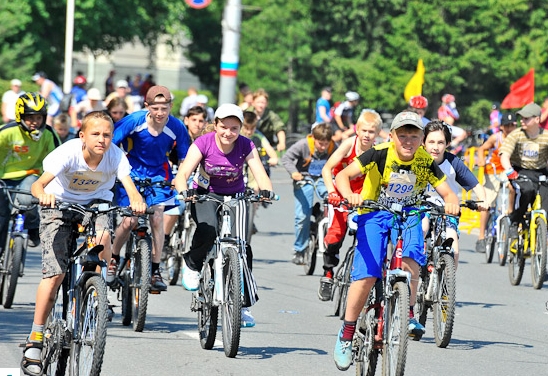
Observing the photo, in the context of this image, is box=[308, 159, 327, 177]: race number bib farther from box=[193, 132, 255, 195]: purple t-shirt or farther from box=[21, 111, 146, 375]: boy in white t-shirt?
box=[21, 111, 146, 375]: boy in white t-shirt

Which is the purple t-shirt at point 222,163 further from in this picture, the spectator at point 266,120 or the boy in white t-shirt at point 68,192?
the spectator at point 266,120

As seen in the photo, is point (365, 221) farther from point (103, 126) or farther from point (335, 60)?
point (335, 60)

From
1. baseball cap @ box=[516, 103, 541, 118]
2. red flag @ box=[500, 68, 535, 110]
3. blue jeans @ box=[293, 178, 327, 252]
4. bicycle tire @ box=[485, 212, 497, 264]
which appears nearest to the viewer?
baseball cap @ box=[516, 103, 541, 118]

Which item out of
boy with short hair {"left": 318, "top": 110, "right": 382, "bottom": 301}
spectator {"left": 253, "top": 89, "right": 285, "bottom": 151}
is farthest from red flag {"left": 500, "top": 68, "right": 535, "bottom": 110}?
boy with short hair {"left": 318, "top": 110, "right": 382, "bottom": 301}

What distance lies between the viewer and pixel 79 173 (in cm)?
838

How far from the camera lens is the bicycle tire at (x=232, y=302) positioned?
9.11 m

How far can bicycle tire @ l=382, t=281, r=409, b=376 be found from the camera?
772cm

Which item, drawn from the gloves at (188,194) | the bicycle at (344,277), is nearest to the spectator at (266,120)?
the bicycle at (344,277)

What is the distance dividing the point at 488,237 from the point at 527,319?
5.05 metres

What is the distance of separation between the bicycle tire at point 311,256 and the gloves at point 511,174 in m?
2.20

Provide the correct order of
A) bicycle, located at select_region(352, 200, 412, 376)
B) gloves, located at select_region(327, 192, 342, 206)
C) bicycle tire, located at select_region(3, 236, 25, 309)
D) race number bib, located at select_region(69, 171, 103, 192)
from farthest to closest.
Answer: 1. bicycle tire, located at select_region(3, 236, 25, 309)
2. gloves, located at select_region(327, 192, 342, 206)
3. race number bib, located at select_region(69, 171, 103, 192)
4. bicycle, located at select_region(352, 200, 412, 376)

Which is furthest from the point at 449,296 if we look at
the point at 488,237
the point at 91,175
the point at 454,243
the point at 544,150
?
the point at 488,237

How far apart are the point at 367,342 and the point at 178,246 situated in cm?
578

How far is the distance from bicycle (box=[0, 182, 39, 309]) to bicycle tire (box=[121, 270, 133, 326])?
1006 millimetres
